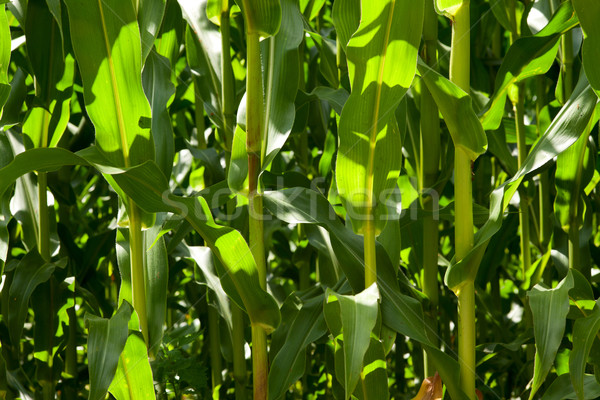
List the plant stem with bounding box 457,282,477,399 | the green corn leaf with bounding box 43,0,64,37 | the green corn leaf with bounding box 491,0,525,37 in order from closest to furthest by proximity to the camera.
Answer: the plant stem with bounding box 457,282,477,399, the green corn leaf with bounding box 43,0,64,37, the green corn leaf with bounding box 491,0,525,37

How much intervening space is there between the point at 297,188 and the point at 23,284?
2.34 ft

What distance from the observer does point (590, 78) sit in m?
0.90

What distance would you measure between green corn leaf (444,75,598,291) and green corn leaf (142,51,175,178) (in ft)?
1.74

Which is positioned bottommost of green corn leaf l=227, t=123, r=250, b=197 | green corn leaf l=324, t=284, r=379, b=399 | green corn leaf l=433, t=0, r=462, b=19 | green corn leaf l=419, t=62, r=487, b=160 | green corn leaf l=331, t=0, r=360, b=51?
green corn leaf l=324, t=284, r=379, b=399

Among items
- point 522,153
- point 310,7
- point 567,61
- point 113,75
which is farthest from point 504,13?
point 113,75

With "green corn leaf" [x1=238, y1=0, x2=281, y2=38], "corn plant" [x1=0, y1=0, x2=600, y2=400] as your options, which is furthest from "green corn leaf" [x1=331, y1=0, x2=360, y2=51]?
"green corn leaf" [x1=238, y1=0, x2=281, y2=38]

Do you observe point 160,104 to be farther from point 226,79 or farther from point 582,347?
point 582,347

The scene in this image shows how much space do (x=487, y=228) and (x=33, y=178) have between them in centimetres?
110

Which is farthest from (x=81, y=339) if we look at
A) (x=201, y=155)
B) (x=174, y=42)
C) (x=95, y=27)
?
(x=95, y=27)

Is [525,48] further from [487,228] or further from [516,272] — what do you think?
[516,272]

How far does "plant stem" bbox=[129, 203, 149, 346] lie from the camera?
1.12 metres

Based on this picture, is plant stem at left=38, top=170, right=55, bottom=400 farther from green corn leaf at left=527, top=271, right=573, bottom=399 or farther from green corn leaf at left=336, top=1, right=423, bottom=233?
green corn leaf at left=527, top=271, right=573, bottom=399

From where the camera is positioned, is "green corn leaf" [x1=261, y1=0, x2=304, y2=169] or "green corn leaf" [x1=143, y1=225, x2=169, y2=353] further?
"green corn leaf" [x1=143, y1=225, x2=169, y2=353]

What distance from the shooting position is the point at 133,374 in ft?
3.71
